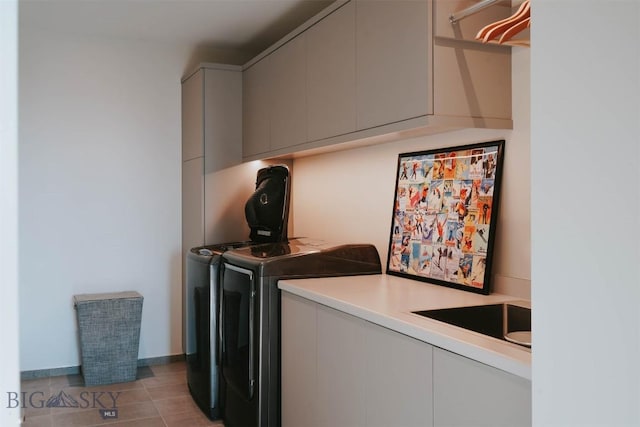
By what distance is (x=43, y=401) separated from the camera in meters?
3.69

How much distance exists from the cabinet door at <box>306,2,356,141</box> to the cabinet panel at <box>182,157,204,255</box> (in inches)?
50.4

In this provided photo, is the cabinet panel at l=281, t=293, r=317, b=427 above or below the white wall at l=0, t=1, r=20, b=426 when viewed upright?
below

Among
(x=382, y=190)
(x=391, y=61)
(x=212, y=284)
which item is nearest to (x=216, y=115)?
(x=212, y=284)

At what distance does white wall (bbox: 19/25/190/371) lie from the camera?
416cm

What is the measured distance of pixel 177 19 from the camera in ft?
12.8

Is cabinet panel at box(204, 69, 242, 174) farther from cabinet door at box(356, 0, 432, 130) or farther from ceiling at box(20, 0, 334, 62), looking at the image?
cabinet door at box(356, 0, 432, 130)

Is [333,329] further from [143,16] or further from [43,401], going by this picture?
[143,16]

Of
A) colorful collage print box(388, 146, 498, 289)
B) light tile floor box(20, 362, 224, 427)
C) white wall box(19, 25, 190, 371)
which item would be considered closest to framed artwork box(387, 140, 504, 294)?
colorful collage print box(388, 146, 498, 289)

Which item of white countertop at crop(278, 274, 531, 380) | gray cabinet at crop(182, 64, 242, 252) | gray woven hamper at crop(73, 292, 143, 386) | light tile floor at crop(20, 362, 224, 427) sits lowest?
light tile floor at crop(20, 362, 224, 427)

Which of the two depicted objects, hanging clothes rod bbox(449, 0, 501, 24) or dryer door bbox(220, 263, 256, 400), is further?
dryer door bbox(220, 263, 256, 400)

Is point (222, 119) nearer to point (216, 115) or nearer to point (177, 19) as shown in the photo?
point (216, 115)

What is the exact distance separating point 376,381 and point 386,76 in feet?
4.10

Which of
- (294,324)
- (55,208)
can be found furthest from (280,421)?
(55,208)

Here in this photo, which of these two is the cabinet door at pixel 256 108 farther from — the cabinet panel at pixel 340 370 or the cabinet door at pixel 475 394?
the cabinet door at pixel 475 394
